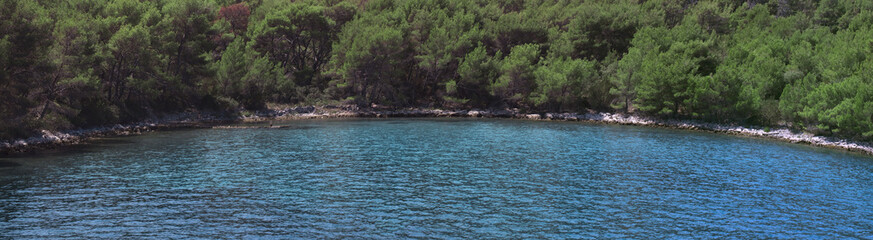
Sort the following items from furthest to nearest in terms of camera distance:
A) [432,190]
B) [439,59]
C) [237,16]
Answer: [237,16], [439,59], [432,190]

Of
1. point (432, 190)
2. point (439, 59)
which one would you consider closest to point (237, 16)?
point (439, 59)

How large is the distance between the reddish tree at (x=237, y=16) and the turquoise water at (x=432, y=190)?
5476cm

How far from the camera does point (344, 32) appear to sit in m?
116

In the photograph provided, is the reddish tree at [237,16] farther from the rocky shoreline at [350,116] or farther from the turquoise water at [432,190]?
the turquoise water at [432,190]

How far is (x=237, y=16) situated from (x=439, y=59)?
40.9 metres

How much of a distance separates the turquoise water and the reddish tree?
5476 cm

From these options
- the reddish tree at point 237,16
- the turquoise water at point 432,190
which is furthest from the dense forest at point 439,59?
the turquoise water at point 432,190

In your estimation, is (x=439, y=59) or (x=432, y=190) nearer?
(x=432, y=190)

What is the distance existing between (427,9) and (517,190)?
95.7m

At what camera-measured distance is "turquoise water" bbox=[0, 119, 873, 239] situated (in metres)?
31.1

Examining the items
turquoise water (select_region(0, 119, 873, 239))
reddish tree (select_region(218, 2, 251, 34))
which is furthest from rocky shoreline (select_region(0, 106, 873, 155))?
reddish tree (select_region(218, 2, 251, 34))

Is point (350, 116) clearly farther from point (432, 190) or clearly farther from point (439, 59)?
point (432, 190)

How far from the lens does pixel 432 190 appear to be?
40688 mm

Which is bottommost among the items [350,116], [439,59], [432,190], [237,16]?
[432,190]
